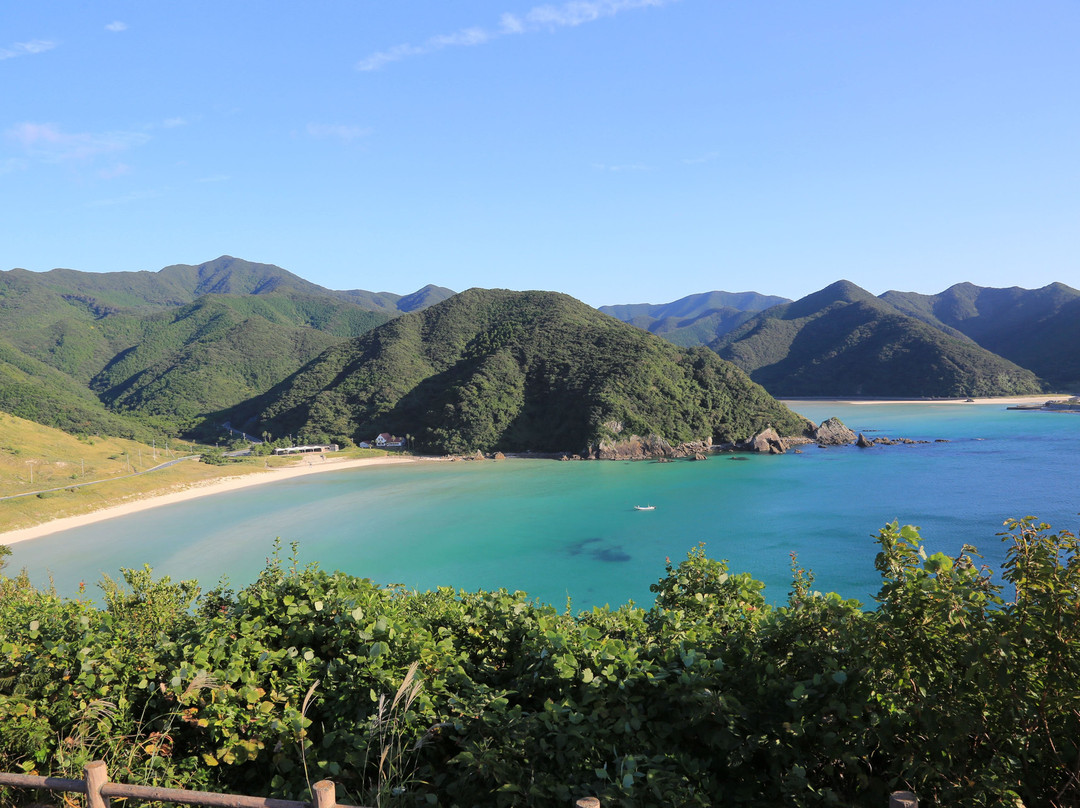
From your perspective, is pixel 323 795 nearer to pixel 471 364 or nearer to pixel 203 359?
pixel 471 364

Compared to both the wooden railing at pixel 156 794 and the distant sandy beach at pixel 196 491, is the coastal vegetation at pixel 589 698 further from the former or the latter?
the distant sandy beach at pixel 196 491

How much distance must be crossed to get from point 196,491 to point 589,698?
52.7 metres

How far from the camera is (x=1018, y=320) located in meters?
135

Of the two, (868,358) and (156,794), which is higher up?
(868,358)

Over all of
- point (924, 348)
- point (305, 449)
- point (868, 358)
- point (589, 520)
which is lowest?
point (589, 520)

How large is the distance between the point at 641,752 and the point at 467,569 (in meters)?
27.0

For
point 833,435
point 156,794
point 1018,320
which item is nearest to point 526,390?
point 833,435

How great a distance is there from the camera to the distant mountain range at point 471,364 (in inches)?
2655

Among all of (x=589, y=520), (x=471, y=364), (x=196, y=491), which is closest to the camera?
(x=589, y=520)

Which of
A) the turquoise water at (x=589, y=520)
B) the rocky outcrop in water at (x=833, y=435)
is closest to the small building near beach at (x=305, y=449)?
the turquoise water at (x=589, y=520)

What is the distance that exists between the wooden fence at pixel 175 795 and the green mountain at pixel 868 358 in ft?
398

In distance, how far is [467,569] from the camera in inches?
1133

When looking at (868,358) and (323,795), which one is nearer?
(323,795)

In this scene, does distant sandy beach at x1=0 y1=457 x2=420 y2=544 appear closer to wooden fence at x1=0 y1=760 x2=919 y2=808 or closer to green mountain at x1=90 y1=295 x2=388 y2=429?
green mountain at x1=90 y1=295 x2=388 y2=429
